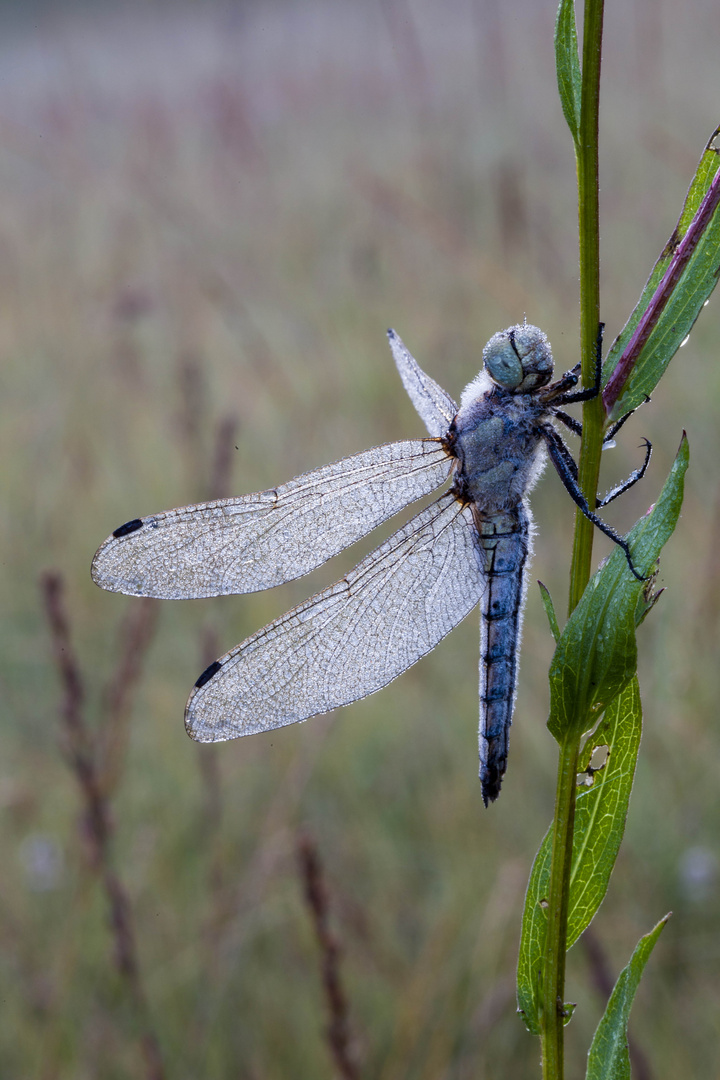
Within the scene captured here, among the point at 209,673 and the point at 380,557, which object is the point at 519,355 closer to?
the point at 380,557

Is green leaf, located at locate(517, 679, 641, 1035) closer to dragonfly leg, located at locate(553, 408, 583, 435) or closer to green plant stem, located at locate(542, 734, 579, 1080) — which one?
green plant stem, located at locate(542, 734, 579, 1080)

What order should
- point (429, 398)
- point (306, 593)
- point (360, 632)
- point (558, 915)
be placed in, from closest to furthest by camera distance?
point (558, 915) → point (360, 632) → point (429, 398) → point (306, 593)

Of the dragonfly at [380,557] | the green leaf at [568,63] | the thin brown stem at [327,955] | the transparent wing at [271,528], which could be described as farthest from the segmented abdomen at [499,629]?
the green leaf at [568,63]

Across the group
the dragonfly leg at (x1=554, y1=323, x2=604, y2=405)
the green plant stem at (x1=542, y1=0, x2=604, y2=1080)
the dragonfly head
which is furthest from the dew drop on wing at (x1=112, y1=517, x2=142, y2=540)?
the green plant stem at (x1=542, y1=0, x2=604, y2=1080)

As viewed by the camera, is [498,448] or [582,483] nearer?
[582,483]

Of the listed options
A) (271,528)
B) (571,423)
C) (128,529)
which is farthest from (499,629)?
(128,529)

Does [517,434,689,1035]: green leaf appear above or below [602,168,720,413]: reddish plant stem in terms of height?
below

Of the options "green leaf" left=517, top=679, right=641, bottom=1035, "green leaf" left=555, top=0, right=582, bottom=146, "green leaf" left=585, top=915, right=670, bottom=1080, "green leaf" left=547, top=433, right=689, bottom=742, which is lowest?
"green leaf" left=585, top=915, right=670, bottom=1080
